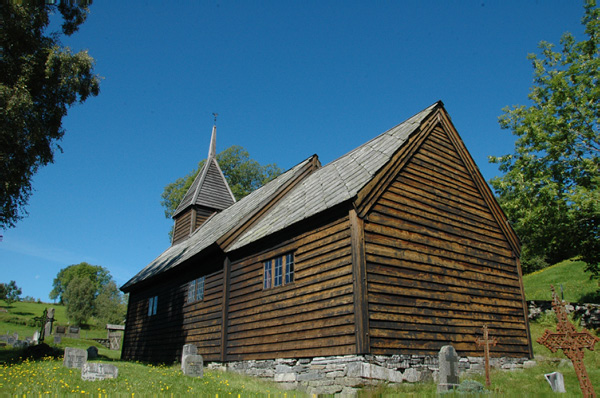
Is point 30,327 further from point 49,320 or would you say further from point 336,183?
point 336,183

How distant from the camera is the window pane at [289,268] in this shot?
522 inches

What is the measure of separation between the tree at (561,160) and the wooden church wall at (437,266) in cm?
911

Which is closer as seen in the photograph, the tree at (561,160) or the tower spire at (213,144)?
the tree at (561,160)

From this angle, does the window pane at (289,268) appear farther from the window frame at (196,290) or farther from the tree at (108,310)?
the tree at (108,310)

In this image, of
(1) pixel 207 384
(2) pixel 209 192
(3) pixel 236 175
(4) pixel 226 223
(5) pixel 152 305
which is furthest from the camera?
(3) pixel 236 175

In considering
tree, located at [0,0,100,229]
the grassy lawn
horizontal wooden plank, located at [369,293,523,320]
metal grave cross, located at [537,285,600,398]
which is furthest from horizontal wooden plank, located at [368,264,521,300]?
tree, located at [0,0,100,229]

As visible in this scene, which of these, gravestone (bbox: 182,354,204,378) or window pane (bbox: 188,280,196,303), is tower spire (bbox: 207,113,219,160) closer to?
window pane (bbox: 188,280,196,303)

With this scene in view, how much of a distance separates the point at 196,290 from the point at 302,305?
7.14 meters

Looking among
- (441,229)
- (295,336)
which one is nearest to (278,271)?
(295,336)

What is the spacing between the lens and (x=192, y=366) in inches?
493

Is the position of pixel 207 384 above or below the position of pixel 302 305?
below

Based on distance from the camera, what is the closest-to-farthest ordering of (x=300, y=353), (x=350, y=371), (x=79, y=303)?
(x=350, y=371) < (x=300, y=353) < (x=79, y=303)

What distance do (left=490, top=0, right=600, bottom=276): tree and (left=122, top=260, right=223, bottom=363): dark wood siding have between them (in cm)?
1681

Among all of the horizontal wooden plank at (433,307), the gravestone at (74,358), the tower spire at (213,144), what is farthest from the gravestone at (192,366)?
the tower spire at (213,144)
